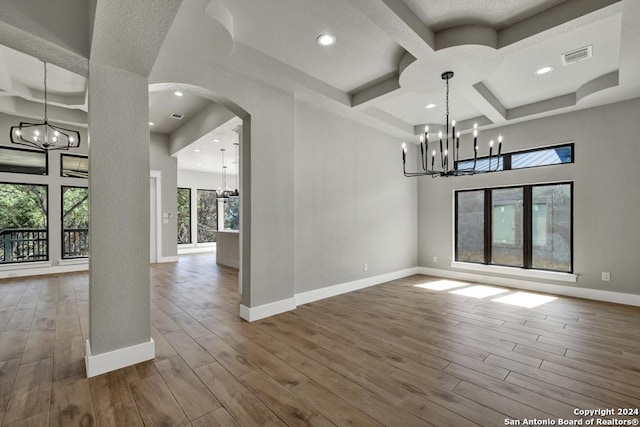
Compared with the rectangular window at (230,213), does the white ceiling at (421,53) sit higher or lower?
higher

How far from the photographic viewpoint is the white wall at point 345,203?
4.25m

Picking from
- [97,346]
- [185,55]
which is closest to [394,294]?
[97,346]

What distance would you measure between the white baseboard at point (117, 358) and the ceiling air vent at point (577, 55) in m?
5.24

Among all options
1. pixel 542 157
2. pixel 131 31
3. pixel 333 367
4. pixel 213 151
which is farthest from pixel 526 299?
pixel 213 151

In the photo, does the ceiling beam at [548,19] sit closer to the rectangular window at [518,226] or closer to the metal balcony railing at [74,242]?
the rectangular window at [518,226]

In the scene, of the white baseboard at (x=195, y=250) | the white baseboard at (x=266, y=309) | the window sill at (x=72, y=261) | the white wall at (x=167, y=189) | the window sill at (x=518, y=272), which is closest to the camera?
the white baseboard at (x=266, y=309)

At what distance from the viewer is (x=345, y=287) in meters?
4.80

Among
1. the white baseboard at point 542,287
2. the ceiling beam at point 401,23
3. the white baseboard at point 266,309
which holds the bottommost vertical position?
the white baseboard at point 542,287

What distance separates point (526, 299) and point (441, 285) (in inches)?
51.4

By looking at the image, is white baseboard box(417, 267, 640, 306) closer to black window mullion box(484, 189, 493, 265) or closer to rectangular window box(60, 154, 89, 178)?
black window mullion box(484, 189, 493, 265)

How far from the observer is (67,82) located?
181 inches

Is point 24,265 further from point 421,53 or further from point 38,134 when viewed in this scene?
point 421,53

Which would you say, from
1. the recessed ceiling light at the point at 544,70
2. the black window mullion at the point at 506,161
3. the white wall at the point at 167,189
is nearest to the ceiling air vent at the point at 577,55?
the recessed ceiling light at the point at 544,70

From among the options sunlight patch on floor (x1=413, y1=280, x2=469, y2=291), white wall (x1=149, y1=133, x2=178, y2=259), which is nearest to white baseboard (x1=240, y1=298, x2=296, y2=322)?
sunlight patch on floor (x1=413, y1=280, x2=469, y2=291)
